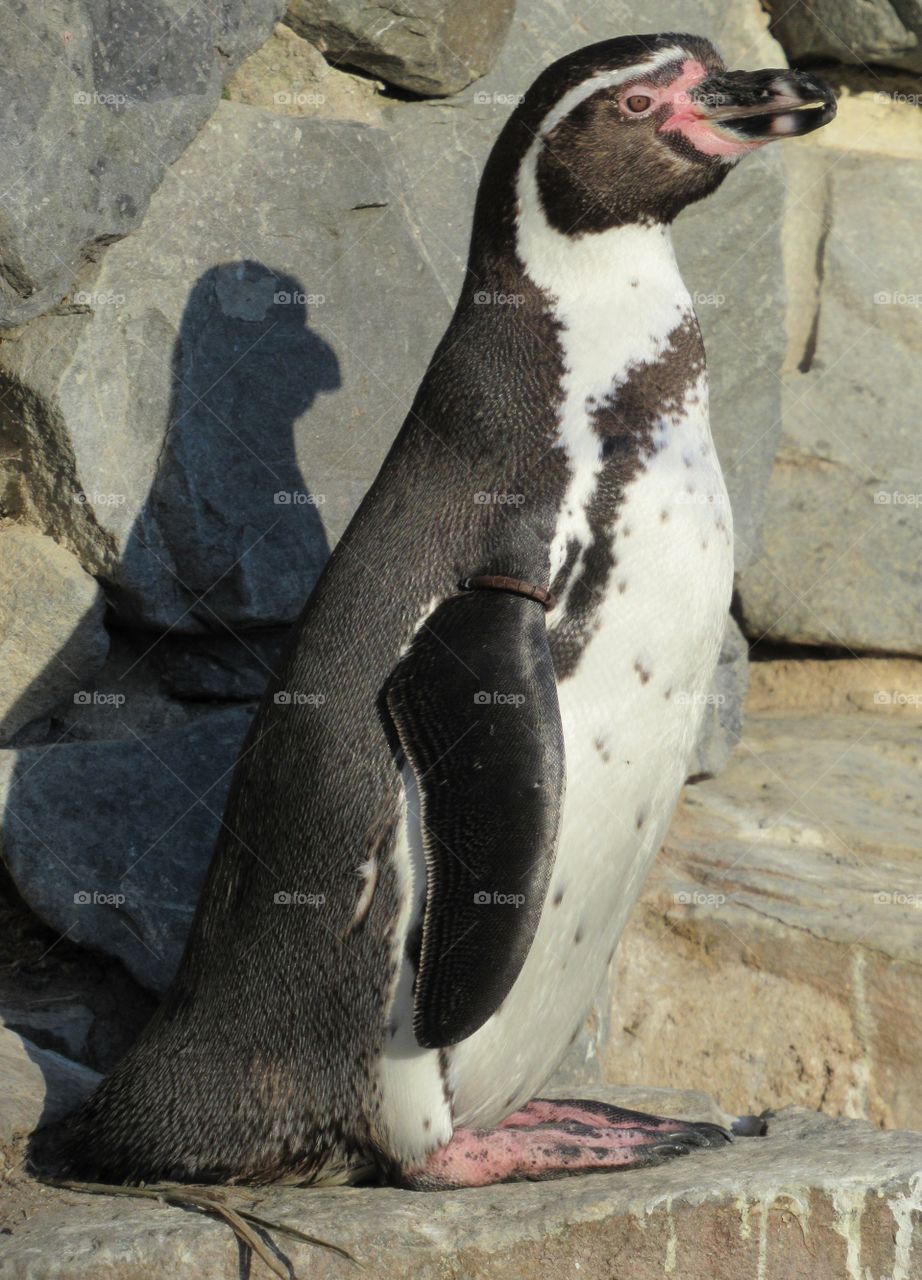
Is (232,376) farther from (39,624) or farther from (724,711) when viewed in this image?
(724,711)

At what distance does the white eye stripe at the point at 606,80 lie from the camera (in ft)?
8.41

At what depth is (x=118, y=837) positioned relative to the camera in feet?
10.8

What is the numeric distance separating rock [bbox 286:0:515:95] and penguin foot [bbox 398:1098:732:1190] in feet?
8.43

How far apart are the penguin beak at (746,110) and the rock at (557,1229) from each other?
1.54 meters

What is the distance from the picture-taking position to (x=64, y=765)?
3.28 meters

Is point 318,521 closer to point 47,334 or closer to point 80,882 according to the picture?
point 47,334

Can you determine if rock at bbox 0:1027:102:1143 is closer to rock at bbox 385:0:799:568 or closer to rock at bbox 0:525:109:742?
rock at bbox 0:525:109:742

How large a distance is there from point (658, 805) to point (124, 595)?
4.58 feet

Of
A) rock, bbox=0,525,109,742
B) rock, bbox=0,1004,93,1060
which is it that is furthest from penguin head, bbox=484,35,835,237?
rock, bbox=0,1004,93,1060

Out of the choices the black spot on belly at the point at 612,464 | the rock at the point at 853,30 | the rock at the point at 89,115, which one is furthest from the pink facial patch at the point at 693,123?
the rock at the point at 853,30

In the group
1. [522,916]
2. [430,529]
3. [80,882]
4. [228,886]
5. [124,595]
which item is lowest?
[80,882]

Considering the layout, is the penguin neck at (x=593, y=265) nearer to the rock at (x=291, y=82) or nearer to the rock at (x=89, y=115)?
the rock at (x=89, y=115)

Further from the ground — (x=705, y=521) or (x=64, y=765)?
(x=705, y=521)

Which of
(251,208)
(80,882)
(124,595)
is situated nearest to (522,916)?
(80,882)
